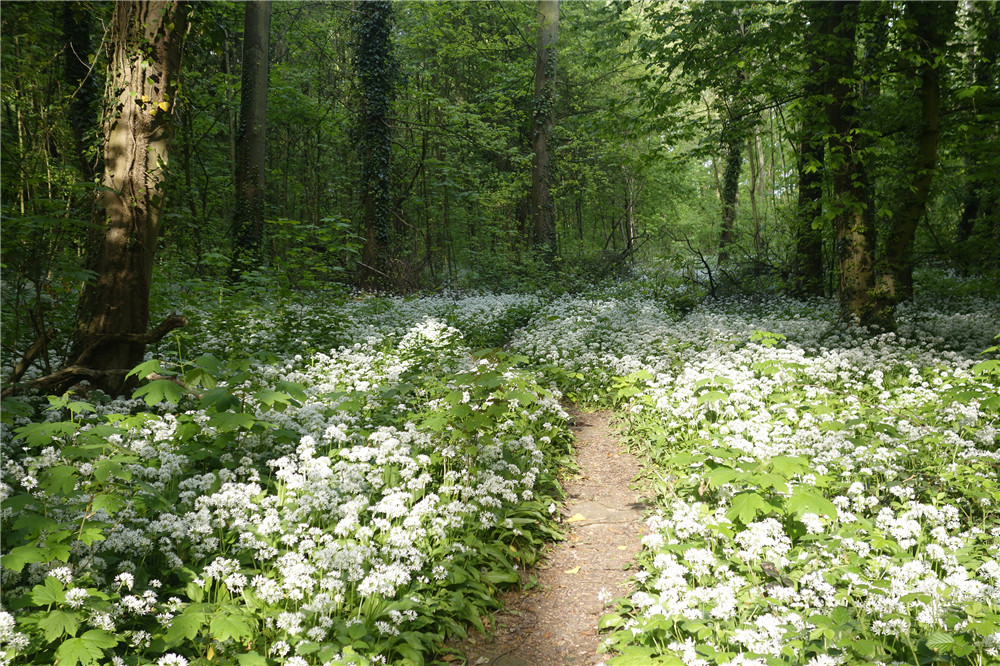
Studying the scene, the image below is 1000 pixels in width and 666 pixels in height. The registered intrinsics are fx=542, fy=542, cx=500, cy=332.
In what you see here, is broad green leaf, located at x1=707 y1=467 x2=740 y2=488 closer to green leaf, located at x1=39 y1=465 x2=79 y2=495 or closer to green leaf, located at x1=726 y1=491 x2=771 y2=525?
green leaf, located at x1=726 y1=491 x2=771 y2=525

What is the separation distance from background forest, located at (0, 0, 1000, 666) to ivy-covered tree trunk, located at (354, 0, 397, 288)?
0.11m

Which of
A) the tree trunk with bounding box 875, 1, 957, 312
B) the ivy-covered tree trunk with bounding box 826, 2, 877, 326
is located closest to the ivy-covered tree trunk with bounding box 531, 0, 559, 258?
the ivy-covered tree trunk with bounding box 826, 2, 877, 326

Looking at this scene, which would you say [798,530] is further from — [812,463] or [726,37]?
[726,37]

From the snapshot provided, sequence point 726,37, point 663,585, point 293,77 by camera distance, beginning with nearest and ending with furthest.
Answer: point 663,585 < point 726,37 < point 293,77

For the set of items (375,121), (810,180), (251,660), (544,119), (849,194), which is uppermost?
(544,119)

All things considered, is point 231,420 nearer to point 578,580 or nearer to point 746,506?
point 578,580

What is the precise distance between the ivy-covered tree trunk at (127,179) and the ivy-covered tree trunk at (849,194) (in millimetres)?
10131

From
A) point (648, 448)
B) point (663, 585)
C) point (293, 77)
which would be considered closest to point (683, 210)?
point (293, 77)

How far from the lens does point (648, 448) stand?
21.6 feet

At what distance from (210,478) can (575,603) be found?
2.85m

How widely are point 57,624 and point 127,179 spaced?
202 inches

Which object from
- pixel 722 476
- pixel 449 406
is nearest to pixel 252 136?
pixel 449 406

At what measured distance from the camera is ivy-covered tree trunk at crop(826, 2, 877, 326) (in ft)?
31.7

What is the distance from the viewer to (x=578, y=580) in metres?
4.48
